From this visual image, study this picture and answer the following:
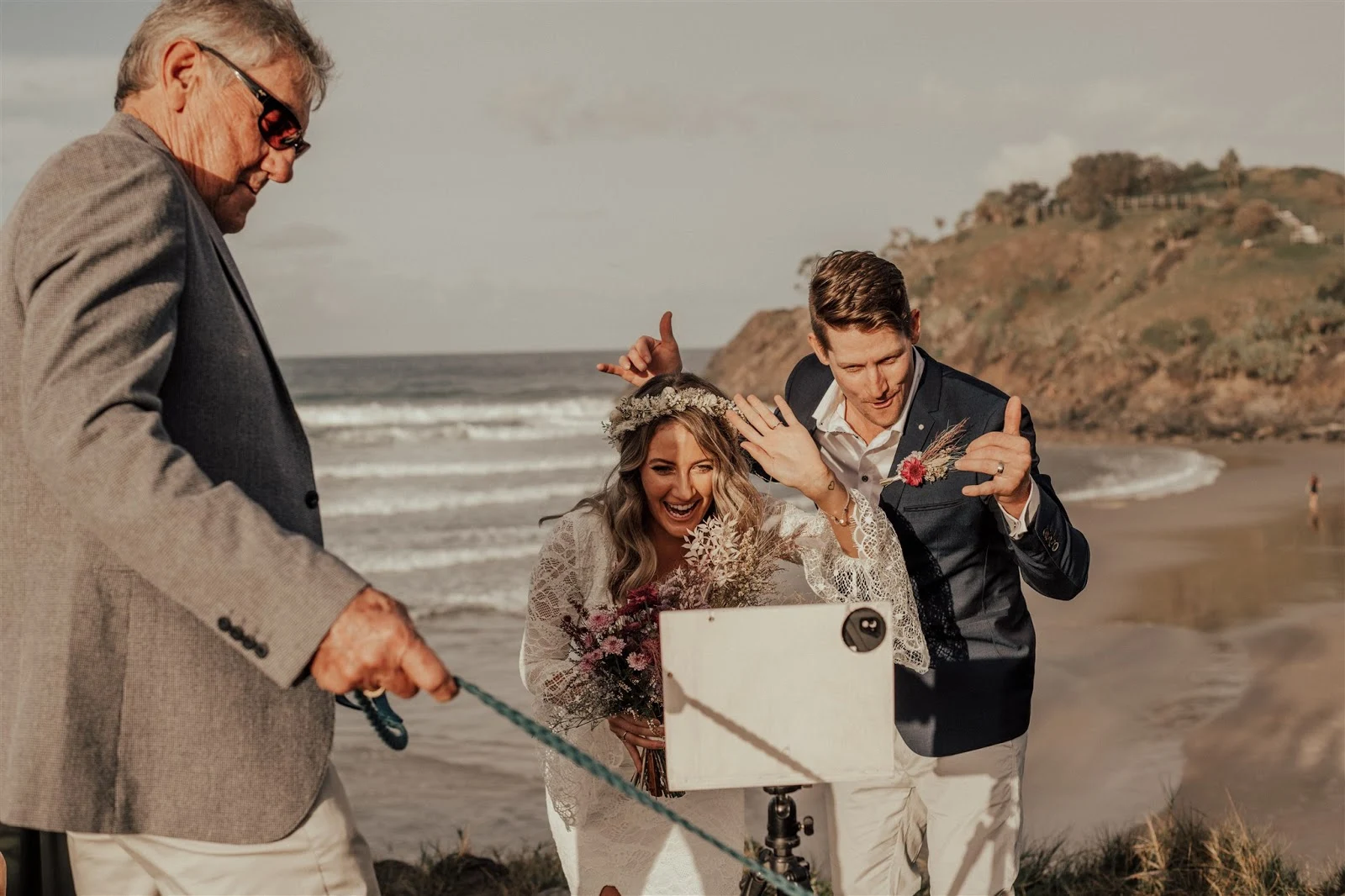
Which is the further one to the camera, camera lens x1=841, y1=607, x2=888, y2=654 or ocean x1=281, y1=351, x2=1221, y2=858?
ocean x1=281, y1=351, x2=1221, y2=858

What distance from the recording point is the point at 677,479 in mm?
3746

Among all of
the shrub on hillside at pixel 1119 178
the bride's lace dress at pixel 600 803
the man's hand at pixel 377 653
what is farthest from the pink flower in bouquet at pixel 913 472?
the shrub on hillside at pixel 1119 178

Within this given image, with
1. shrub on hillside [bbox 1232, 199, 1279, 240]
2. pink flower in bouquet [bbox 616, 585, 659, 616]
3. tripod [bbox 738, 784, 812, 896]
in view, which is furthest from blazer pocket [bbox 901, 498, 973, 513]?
shrub on hillside [bbox 1232, 199, 1279, 240]

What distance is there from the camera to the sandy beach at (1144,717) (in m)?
6.15

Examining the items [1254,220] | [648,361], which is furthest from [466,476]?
[648,361]

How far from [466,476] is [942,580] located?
2137 cm

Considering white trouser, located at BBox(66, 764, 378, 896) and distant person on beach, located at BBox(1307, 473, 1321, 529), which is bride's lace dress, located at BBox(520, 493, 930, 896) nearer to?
white trouser, located at BBox(66, 764, 378, 896)

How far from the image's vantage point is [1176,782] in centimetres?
631

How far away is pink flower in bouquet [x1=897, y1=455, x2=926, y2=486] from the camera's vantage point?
349 centimetres

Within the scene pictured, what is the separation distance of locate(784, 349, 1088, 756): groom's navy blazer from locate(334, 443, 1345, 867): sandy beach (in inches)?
80.8

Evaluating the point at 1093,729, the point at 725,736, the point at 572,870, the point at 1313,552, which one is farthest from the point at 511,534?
the point at 725,736

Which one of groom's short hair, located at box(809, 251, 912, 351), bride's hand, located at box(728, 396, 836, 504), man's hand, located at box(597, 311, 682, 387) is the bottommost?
bride's hand, located at box(728, 396, 836, 504)

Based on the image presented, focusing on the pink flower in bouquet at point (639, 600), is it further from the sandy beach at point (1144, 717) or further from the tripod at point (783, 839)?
the sandy beach at point (1144, 717)

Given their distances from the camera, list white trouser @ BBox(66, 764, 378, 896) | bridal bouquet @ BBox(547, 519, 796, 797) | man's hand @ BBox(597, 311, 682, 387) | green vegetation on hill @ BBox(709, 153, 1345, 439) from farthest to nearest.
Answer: green vegetation on hill @ BBox(709, 153, 1345, 439) → man's hand @ BBox(597, 311, 682, 387) → bridal bouquet @ BBox(547, 519, 796, 797) → white trouser @ BBox(66, 764, 378, 896)
